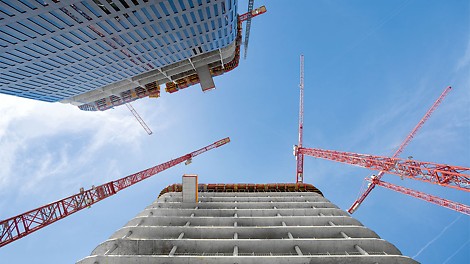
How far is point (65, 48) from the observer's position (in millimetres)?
47031

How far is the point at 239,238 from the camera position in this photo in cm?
2595

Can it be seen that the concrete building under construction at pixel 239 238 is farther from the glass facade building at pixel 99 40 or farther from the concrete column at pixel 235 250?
the glass facade building at pixel 99 40

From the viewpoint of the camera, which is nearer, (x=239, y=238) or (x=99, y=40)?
(x=239, y=238)

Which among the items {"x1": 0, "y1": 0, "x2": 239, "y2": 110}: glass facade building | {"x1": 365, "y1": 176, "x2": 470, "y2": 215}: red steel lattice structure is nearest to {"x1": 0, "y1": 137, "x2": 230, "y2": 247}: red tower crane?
{"x1": 0, "y1": 0, "x2": 239, "y2": 110}: glass facade building

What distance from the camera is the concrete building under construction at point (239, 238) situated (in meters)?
19.9

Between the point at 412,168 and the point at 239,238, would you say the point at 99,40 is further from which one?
the point at 412,168

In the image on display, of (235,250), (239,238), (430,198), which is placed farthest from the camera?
(430,198)

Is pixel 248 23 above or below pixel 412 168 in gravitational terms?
above

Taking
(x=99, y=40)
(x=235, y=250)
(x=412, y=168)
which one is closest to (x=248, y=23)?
(x=99, y=40)

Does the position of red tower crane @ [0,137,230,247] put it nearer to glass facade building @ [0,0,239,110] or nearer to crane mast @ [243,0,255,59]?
glass facade building @ [0,0,239,110]

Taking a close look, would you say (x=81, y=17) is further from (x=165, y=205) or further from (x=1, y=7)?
(x=165, y=205)

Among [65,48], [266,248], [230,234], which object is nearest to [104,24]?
[65,48]

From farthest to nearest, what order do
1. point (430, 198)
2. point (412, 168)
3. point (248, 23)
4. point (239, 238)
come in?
point (248, 23), point (430, 198), point (412, 168), point (239, 238)

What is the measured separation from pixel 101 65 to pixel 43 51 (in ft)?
39.7
